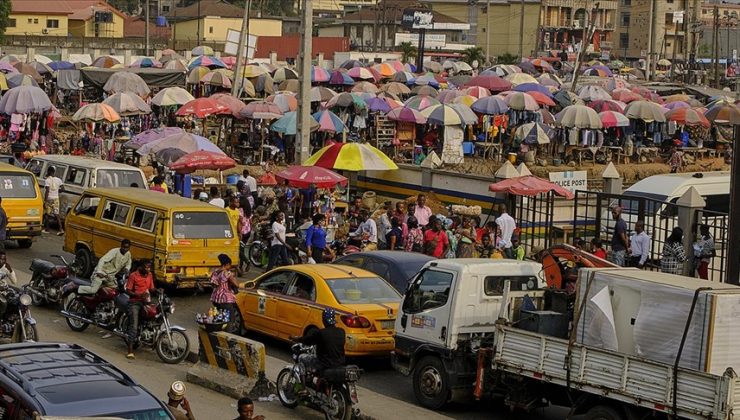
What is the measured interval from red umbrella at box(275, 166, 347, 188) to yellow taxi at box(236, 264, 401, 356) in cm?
628

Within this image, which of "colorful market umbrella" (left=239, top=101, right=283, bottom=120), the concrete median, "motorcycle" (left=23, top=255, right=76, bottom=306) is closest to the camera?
the concrete median

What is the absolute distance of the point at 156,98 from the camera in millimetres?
38781

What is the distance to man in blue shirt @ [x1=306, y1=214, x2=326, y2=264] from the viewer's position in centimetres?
2122

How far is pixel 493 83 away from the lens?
159 ft

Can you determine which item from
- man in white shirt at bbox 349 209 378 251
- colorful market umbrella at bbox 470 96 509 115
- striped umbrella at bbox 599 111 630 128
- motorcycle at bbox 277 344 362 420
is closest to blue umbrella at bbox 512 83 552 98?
striped umbrella at bbox 599 111 630 128

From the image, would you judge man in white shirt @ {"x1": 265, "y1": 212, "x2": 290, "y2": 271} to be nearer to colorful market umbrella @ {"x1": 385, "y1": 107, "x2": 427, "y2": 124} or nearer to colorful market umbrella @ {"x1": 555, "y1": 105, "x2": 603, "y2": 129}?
colorful market umbrella @ {"x1": 385, "y1": 107, "x2": 427, "y2": 124}

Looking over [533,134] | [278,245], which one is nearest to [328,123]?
[533,134]

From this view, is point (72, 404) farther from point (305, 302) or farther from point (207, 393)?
point (305, 302)

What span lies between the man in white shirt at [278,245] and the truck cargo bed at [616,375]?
29.0 ft

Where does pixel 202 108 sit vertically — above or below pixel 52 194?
above

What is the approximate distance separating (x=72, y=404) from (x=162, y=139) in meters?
18.7

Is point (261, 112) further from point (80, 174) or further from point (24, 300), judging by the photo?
point (24, 300)

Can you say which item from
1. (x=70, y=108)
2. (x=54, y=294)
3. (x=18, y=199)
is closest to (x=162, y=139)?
(x=18, y=199)

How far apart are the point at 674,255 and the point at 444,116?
1763 cm
